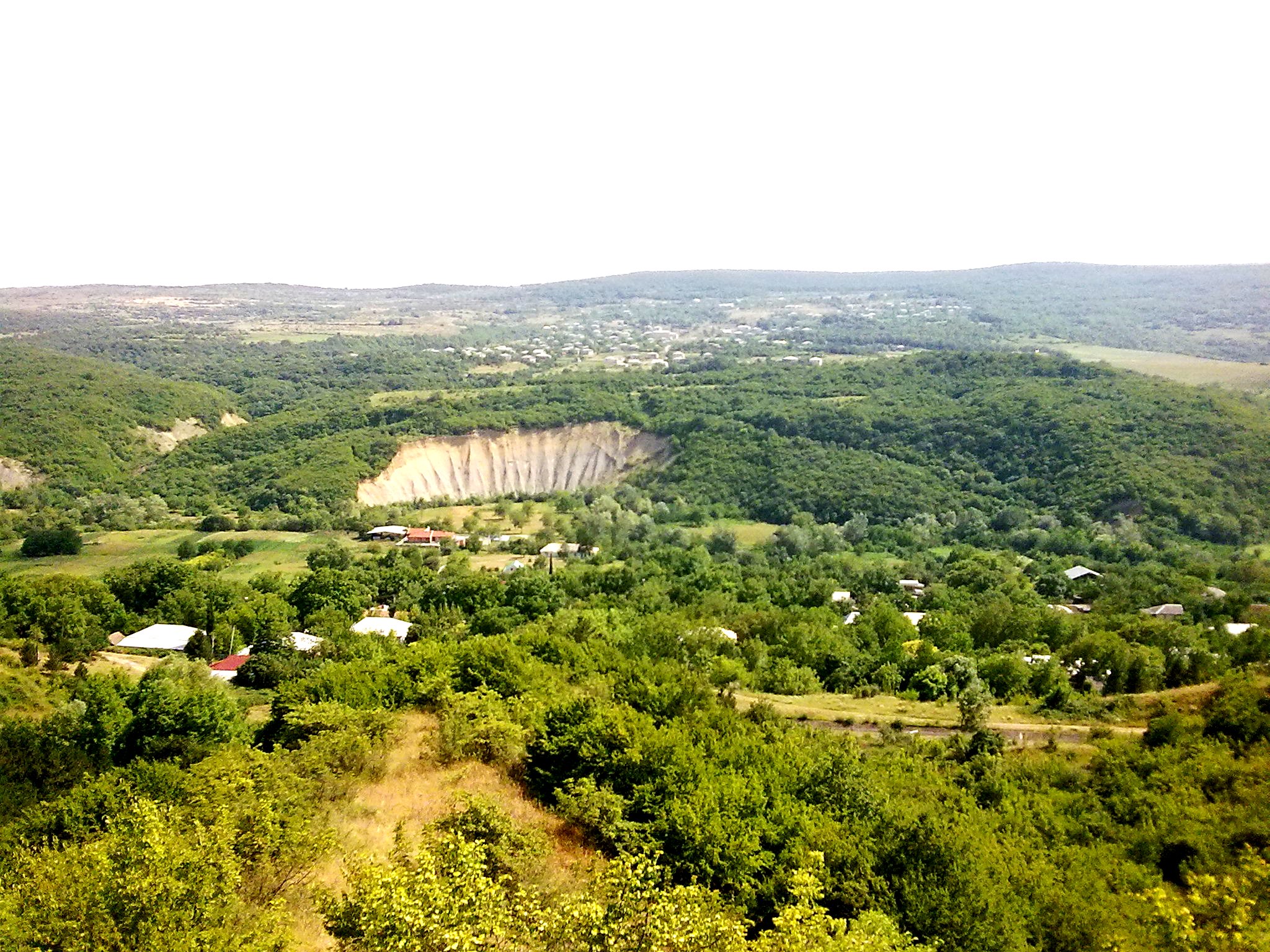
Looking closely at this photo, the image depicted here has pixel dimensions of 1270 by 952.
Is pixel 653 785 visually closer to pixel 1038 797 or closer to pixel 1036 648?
pixel 1038 797

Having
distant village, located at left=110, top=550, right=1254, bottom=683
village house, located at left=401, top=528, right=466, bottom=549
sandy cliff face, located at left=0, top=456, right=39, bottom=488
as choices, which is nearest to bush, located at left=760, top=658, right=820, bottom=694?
distant village, located at left=110, top=550, right=1254, bottom=683

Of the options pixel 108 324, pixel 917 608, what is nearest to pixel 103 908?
pixel 917 608

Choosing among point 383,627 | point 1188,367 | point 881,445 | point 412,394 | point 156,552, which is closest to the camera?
point 383,627

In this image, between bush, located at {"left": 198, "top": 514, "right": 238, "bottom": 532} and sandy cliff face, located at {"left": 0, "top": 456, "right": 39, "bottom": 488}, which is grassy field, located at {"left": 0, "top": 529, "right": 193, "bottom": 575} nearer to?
bush, located at {"left": 198, "top": 514, "right": 238, "bottom": 532}

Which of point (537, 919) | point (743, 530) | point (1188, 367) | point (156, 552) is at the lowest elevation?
point (743, 530)

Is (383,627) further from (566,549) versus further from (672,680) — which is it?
(566,549)

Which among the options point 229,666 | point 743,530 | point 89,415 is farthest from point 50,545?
point 743,530
